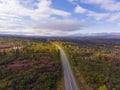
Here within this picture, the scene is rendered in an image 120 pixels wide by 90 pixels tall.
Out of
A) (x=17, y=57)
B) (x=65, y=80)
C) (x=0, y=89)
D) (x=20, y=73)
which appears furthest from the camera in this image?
(x=17, y=57)

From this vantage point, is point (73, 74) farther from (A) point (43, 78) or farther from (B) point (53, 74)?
(A) point (43, 78)

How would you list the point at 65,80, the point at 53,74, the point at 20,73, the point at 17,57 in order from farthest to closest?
the point at 17,57
the point at 20,73
the point at 53,74
the point at 65,80

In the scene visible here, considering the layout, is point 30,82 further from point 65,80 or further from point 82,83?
point 82,83

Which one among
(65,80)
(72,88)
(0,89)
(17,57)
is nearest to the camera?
(72,88)

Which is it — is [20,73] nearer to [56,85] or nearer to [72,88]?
[56,85]

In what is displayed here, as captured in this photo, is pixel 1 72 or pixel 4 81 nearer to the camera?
pixel 4 81

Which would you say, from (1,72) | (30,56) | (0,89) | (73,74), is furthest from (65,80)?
(30,56)

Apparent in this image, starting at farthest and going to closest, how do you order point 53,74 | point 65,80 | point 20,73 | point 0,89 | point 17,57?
point 17,57, point 20,73, point 53,74, point 65,80, point 0,89

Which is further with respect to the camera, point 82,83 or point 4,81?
point 4,81

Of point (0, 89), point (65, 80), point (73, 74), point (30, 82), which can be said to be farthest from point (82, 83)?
point (0, 89)
